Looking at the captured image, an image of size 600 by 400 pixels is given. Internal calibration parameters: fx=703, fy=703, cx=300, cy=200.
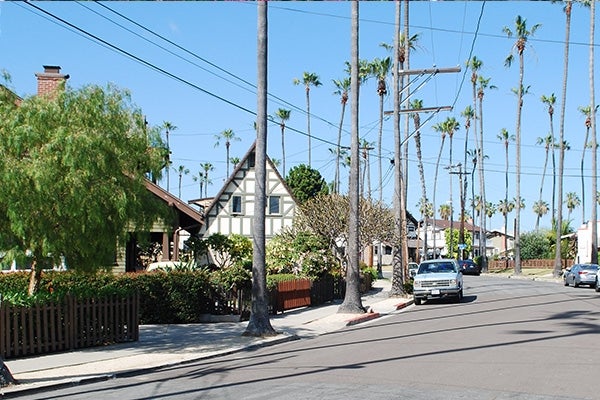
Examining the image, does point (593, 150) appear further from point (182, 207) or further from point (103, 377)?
point (103, 377)

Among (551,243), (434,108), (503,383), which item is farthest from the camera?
(551,243)

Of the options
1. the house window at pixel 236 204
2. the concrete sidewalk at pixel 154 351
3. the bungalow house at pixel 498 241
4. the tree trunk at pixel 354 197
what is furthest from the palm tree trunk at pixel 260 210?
the bungalow house at pixel 498 241

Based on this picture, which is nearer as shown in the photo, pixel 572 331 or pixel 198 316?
pixel 572 331

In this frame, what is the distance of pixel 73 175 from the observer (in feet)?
41.0

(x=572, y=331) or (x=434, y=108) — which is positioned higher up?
(x=434, y=108)

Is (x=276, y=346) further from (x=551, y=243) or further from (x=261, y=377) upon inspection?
(x=551, y=243)

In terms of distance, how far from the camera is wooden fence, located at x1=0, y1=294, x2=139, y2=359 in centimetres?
1316

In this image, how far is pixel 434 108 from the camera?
3322cm

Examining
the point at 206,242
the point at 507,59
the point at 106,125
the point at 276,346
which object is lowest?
the point at 276,346

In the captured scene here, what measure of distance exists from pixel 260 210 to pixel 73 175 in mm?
5537

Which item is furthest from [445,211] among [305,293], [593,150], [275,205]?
[305,293]

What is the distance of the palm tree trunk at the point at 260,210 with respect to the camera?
16.8 metres

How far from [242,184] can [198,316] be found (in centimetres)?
2722

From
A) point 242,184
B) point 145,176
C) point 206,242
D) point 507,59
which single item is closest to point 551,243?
point 507,59
